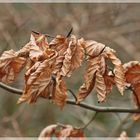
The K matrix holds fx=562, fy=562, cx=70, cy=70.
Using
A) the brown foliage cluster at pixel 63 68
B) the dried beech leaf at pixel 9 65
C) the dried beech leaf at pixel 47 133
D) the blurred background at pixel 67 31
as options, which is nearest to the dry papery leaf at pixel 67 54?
the brown foliage cluster at pixel 63 68

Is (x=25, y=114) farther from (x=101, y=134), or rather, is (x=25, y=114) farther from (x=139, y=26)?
(x=139, y=26)

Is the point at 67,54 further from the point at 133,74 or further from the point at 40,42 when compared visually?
the point at 133,74

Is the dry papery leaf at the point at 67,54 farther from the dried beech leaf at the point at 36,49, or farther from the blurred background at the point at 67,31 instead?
the blurred background at the point at 67,31

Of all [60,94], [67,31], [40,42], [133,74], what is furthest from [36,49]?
[67,31]

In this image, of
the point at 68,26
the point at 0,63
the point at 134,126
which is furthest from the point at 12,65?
the point at 68,26

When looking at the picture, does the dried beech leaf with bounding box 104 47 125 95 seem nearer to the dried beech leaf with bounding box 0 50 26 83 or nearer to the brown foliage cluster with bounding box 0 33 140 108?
the brown foliage cluster with bounding box 0 33 140 108

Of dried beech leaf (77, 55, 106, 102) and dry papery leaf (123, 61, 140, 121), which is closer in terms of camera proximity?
dried beech leaf (77, 55, 106, 102)

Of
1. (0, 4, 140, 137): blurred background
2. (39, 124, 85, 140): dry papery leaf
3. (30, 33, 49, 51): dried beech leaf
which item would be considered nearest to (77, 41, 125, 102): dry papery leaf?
(30, 33, 49, 51): dried beech leaf
